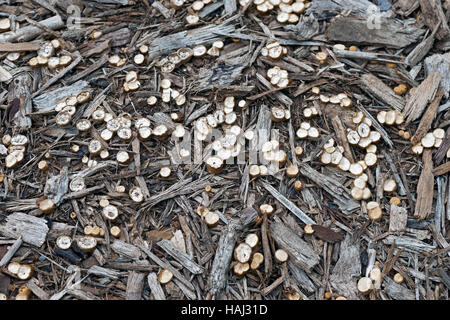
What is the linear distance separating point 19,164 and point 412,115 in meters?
2.95

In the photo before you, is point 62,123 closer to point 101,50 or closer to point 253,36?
point 101,50

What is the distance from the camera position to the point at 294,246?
2.80 meters

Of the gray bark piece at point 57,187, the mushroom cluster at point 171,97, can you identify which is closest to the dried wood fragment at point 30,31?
the mushroom cluster at point 171,97

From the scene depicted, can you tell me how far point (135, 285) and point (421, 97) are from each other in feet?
8.02

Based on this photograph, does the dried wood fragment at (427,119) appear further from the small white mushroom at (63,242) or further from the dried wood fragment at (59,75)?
the dried wood fragment at (59,75)

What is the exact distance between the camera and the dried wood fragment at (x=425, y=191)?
288 cm

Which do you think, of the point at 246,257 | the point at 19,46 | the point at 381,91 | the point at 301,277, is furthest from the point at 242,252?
the point at 19,46

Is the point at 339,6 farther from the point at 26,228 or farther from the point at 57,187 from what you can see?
the point at 26,228

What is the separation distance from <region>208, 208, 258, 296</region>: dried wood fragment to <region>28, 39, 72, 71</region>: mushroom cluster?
2.03 metres

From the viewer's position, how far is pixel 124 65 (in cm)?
361

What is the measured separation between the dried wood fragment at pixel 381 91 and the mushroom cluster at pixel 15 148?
2.64m

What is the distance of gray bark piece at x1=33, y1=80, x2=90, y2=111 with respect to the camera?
3480 millimetres

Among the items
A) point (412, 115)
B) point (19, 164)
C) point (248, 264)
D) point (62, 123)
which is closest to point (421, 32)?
point (412, 115)

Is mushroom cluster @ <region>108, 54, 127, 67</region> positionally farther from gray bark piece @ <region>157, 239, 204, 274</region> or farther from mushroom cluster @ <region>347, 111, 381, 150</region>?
mushroom cluster @ <region>347, 111, 381, 150</region>
